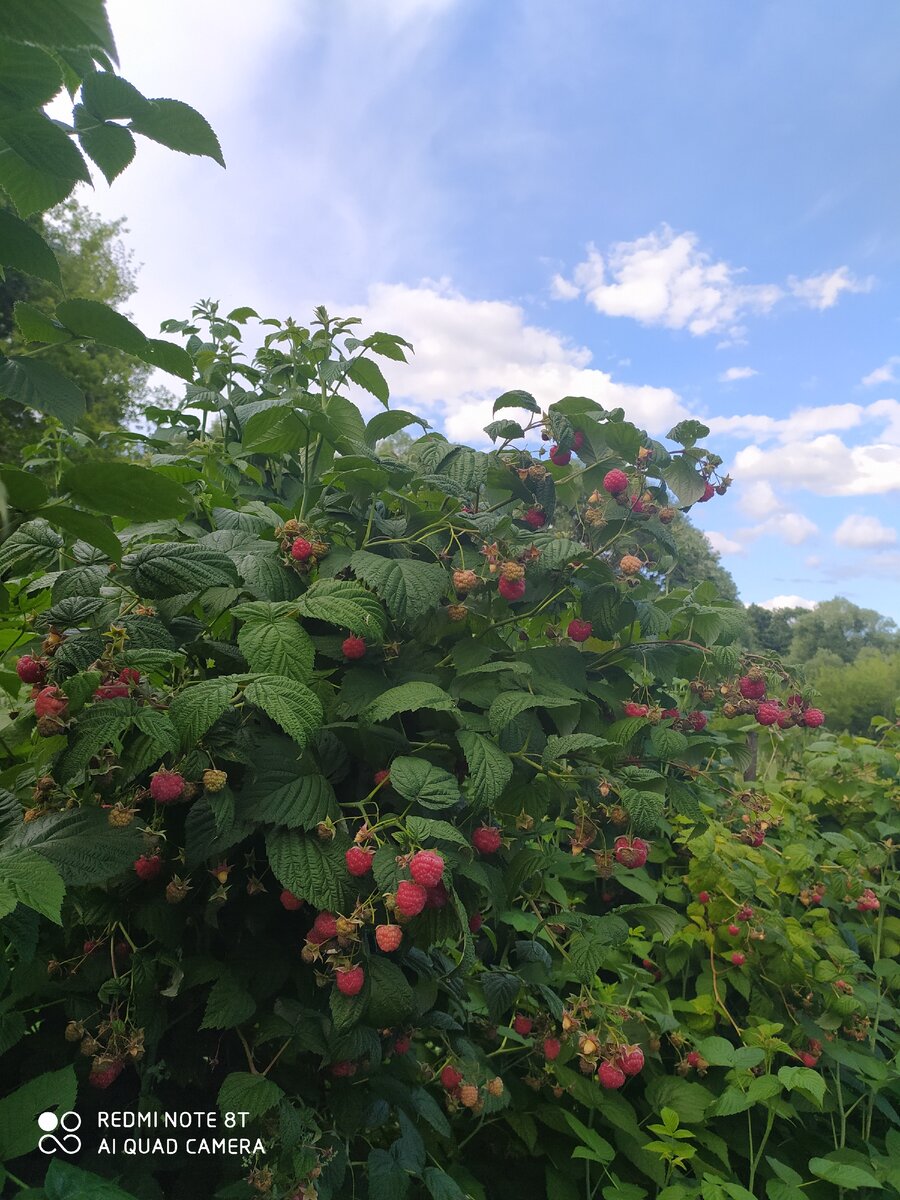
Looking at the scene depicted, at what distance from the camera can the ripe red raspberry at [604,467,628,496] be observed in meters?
1.51

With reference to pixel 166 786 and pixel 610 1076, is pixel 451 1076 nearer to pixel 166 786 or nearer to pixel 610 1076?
pixel 610 1076

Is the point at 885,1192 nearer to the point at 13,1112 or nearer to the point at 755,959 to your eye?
the point at 755,959

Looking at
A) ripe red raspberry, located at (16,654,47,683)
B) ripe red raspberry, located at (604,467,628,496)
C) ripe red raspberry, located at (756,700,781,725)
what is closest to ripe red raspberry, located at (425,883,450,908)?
ripe red raspberry, located at (16,654,47,683)

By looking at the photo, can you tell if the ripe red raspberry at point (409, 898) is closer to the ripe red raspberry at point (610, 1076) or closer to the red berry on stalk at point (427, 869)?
the red berry on stalk at point (427, 869)

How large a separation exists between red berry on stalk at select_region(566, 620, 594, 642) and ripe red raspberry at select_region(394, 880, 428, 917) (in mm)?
652

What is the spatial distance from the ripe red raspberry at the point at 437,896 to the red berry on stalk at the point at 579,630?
0.58 metres

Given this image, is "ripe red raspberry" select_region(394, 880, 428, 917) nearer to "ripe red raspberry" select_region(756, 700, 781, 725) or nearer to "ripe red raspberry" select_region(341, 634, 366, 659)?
"ripe red raspberry" select_region(341, 634, 366, 659)

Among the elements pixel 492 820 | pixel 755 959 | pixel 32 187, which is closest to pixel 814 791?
pixel 755 959

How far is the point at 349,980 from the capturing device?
3.44 feet

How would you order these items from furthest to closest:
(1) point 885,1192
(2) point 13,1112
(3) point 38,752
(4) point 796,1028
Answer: (4) point 796,1028
(1) point 885,1192
(3) point 38,752
(2) point 13,1112

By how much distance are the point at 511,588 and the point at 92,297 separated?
17.3 metres

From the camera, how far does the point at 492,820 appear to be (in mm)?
1369

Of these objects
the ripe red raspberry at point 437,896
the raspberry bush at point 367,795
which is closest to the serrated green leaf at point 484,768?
the raspberry bush at point 367,795

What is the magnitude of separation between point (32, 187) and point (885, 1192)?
2.70 metres
